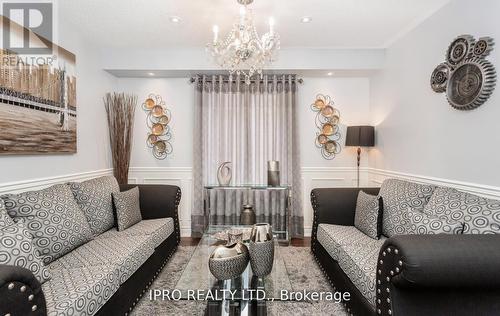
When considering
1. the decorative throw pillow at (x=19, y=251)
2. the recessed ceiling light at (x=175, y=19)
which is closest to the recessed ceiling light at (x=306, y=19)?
the recessed ceiling light at (x=175, y=19)

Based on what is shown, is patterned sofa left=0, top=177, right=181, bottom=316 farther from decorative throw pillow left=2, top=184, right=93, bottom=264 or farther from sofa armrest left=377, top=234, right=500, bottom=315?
sofa armrest left=377, top=234, right=500, bottom=315

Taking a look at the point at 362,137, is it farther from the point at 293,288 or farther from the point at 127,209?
the point at 127,209

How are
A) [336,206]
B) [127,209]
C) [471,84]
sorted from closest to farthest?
[471,84] < [127,209] < [336,206]

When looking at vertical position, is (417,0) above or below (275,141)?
above

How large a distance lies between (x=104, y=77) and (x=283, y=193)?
2.93 metres

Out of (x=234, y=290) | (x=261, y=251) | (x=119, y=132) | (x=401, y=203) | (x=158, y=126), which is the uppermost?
(x=158, y=126)

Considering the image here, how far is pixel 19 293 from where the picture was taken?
1017 mm

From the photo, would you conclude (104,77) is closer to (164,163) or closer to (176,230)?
(164,163)

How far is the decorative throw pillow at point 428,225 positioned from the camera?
1643 millimetres

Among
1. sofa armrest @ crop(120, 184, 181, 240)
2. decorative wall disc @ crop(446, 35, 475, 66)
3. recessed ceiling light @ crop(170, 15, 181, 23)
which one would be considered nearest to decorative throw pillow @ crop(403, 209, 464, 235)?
decorative wall disc @ crop(446, 35, 475, 66)

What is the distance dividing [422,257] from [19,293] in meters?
1.64

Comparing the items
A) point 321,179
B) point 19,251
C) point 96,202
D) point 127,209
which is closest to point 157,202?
point 127,209

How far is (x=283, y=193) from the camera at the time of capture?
3.83 meters

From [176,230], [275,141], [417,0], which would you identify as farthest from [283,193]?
[417,0]
